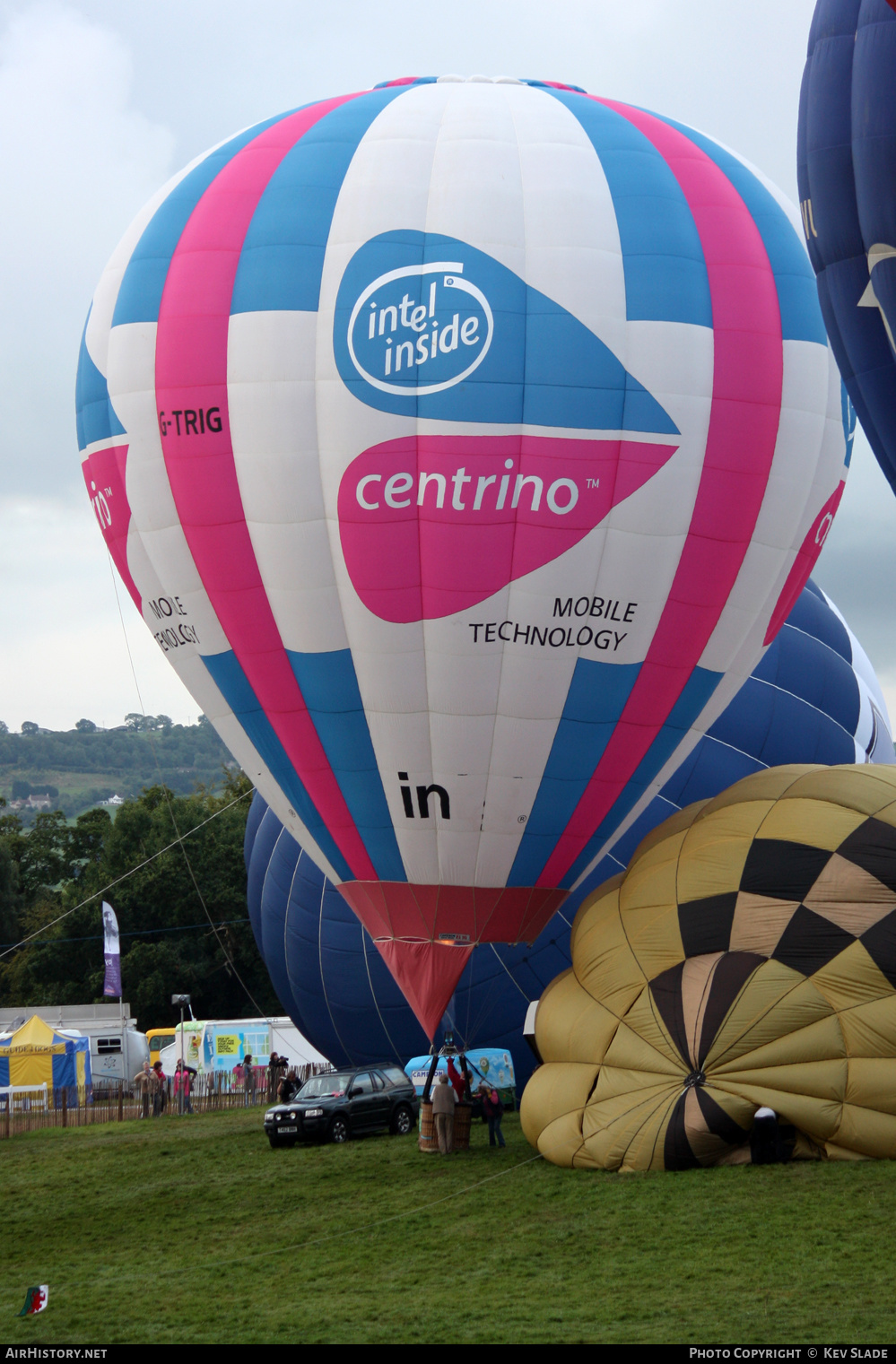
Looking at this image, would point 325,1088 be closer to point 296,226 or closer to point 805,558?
point 805,558

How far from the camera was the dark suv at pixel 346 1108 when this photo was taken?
49.5 ft

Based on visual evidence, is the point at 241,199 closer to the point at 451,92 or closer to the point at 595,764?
the point at 451,92

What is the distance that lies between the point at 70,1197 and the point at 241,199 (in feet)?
29.5

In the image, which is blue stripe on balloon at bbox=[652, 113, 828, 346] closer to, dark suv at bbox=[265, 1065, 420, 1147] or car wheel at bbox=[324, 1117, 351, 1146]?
dark suv at bbox=[265, 1065, 420, 1147]

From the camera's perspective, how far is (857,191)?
709cm

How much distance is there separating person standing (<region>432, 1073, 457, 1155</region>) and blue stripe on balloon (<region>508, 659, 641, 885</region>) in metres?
2.10

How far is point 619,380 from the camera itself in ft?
37.4

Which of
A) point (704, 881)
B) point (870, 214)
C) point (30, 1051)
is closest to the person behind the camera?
point (870, 214)

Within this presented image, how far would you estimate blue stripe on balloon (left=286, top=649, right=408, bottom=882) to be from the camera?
39.0 ft

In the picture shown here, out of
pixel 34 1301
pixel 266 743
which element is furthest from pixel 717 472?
pixel 34 1301

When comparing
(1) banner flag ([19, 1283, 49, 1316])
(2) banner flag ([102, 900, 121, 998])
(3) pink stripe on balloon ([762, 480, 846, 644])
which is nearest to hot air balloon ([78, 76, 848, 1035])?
(3) pink stripe on balloon ([762, 480, 846, 644])

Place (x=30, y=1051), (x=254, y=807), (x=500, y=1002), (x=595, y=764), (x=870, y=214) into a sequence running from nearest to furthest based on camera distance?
(x=870, y=214)
(x=595, y=764)
(x=500, y=1002)
(x=254, y=807)
(x=30, y=1051)

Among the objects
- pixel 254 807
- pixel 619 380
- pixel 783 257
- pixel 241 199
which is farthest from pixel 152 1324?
pixel 254 807

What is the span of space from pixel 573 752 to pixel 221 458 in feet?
12.8
